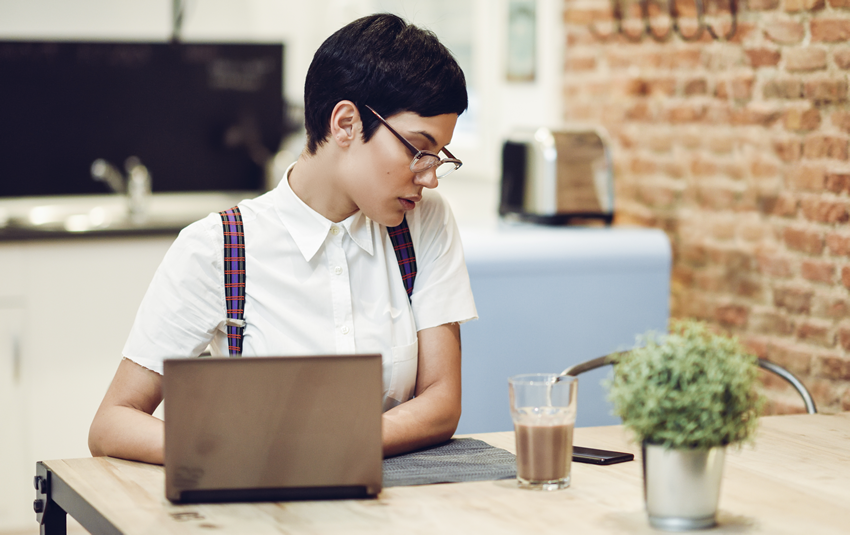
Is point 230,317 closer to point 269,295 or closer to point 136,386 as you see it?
point 269,295

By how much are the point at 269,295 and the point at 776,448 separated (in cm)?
78

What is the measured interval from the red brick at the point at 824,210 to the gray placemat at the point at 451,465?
3.96 ft

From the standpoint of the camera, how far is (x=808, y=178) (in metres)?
2.34

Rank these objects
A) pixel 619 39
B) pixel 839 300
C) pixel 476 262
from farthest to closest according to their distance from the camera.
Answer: pixel 619 39
pixel 476 262
pixel 839 300

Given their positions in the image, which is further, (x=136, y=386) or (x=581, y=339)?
(x=581, y=339)

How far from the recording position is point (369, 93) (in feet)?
4.80

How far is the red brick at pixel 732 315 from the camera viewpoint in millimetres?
2595

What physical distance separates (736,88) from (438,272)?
4.22ft

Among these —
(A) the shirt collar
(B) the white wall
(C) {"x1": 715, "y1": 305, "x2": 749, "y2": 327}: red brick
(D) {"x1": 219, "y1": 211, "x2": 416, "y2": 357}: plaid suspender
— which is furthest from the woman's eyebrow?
(B) the white wall

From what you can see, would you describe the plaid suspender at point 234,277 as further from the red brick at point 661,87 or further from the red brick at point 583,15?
the red brick at point 583,15

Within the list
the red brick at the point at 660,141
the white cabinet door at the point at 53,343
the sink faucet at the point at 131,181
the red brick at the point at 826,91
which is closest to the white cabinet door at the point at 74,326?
the white cabinet door at the point at 53,343

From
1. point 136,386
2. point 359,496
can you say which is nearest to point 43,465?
point 136,386

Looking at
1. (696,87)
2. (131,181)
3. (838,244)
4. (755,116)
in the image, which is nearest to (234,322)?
(838,244)

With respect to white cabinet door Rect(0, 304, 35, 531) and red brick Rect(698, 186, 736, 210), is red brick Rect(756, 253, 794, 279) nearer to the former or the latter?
red brick Rect(698, 186, 736, 210)
